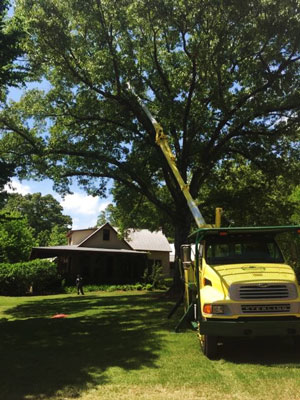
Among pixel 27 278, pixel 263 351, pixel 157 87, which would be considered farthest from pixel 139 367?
pixel 27 278

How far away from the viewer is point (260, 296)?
6773mm

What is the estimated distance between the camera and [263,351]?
7.41 meters

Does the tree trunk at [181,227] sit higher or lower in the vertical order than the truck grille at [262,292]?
higher

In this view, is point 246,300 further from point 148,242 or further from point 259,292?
point 148,242

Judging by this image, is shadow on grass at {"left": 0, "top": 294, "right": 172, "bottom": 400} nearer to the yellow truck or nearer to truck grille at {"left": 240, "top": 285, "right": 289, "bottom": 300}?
the yellow truck

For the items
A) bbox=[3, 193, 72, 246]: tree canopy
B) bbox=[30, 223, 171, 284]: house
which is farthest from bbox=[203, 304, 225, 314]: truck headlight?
bbox=[3, 193, 72, 246]: tree canopy

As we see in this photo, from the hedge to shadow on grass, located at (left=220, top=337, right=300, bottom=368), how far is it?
22.5m

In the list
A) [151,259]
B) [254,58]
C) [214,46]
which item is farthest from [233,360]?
[151,259]

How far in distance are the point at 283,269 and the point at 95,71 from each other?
12.9 metres

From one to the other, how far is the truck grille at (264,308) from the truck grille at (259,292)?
0.13 meters

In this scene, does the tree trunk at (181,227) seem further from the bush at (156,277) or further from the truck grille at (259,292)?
the truck grille at (259,292)

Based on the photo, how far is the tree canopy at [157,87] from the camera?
1544 cm

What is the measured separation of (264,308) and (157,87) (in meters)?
15.0

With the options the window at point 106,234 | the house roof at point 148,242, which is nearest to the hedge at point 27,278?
the window at point 106,234
